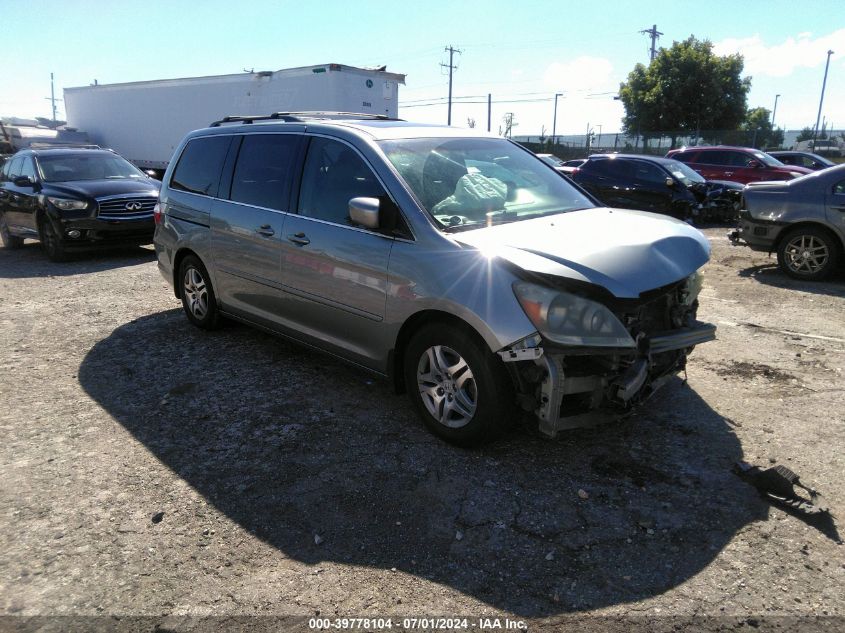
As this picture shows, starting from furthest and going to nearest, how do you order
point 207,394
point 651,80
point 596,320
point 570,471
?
point 651,80, point 207,394, point 570,471, point 596,320

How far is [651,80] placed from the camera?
3572 cm

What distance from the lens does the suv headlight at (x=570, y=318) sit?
10.2ft

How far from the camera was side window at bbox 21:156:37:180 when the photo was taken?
10508 mm

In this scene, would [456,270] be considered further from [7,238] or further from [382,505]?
[7,238]

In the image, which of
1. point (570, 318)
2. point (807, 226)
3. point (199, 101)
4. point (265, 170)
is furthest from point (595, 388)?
point (199, 101)

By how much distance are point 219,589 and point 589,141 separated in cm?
3829

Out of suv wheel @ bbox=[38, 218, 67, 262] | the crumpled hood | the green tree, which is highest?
the green tree

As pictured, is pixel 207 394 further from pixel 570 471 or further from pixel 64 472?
pixel 570 471

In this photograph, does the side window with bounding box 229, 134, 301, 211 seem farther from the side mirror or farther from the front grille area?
the front grille area

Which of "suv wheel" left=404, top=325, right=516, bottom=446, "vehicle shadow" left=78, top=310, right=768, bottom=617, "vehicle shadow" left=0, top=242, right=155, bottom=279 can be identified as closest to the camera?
"vehicle shadow" left=78, top=310, right=768, bottom=617

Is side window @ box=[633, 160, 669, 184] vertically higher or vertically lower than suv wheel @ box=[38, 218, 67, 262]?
higher

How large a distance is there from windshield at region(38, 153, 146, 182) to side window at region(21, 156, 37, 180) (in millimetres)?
176

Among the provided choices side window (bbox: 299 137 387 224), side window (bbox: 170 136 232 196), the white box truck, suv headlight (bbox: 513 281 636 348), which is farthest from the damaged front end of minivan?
the white box truck

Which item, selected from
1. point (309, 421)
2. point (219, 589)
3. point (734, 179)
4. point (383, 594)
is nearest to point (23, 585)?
point (219, 589)
